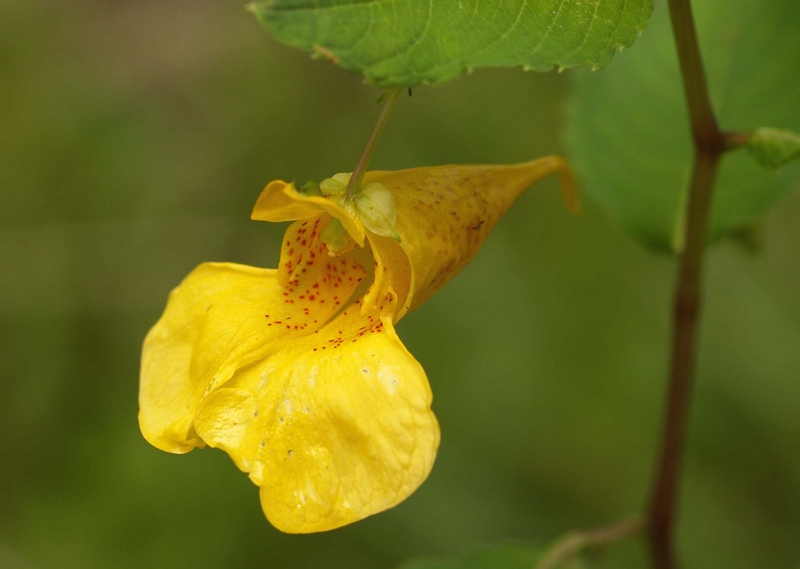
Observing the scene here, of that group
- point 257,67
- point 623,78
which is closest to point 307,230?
point 623,78

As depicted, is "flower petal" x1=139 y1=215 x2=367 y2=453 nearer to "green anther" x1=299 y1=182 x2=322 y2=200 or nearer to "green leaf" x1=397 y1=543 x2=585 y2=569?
"green anther" x1=299 y1=182 x2=322 y2=200

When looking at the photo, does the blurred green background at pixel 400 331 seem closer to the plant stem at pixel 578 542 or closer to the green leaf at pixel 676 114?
the plant stem at pixel 578 542

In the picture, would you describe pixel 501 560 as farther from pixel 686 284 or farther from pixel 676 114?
pixel 676 114

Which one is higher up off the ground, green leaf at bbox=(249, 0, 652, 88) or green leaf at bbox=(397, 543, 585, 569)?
green leaf at bbox=(249, 0, 652, 88)

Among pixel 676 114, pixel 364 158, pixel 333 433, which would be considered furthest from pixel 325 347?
pixel 676 114

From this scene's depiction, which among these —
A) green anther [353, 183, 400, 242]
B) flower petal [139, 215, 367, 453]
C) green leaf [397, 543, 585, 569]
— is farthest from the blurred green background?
green anther [353, 183, 400, 242]

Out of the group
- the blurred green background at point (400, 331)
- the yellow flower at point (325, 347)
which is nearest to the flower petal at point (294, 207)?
the yellow flower at point (325, 347)

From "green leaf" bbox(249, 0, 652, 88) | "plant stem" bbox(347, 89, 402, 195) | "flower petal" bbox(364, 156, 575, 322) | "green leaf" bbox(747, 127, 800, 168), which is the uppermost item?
"green leaf" bbox(249, 0, 652, 88)

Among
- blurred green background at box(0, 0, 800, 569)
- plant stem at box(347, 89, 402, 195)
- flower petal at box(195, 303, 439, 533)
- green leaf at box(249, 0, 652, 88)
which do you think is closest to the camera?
green leaf at box(249, 0, 652, 88)
